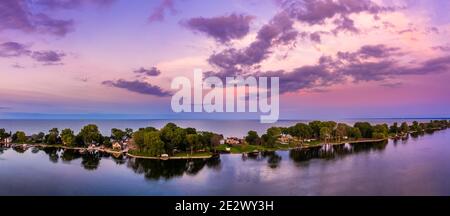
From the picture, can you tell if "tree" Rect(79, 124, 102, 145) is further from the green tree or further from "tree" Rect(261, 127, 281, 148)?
"tree" Rect(261, 127, 281, 148)

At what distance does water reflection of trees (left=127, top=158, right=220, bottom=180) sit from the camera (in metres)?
11.2

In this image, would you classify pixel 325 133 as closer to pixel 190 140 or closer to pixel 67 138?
pixel 190 140

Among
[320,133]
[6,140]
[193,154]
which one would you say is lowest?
[193,154]

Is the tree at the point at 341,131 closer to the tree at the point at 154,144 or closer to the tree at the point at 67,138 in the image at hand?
the tree at the point at 154,144

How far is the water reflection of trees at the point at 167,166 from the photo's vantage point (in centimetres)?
1124

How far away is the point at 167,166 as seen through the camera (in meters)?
12.6

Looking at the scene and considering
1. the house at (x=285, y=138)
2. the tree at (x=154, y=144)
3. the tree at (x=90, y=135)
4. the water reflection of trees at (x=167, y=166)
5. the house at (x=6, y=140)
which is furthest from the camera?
the house at (x=6, y=140)

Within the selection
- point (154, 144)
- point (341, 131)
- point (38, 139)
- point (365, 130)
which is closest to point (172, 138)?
point (154, 144)

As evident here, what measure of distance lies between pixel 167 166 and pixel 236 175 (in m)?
2.93

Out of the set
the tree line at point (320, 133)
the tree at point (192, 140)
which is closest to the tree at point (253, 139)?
the tree line at point (320, 133)

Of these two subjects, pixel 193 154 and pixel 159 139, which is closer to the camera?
pixel 159 139

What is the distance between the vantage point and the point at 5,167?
12.6 meters

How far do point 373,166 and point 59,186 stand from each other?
32.6 ft
